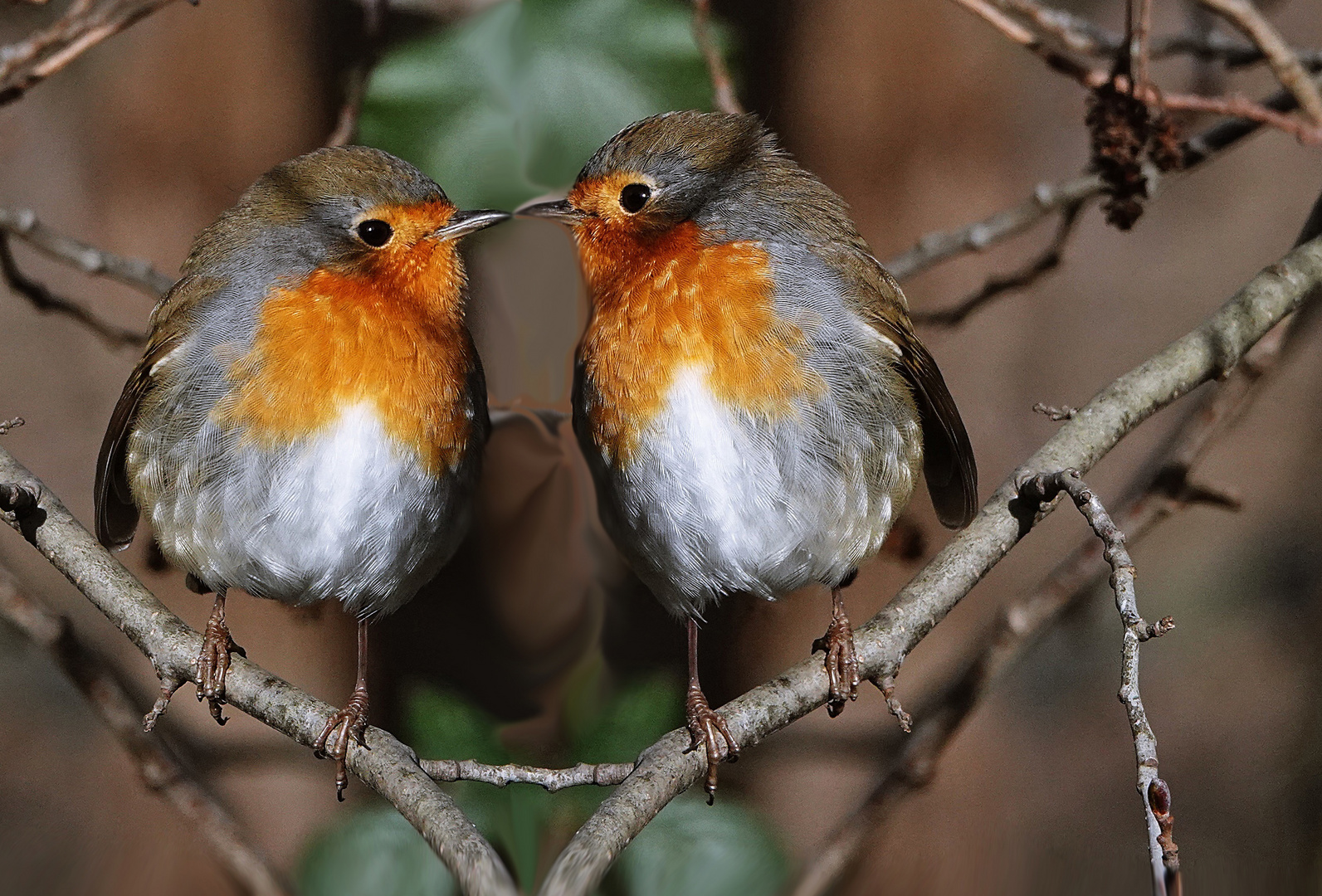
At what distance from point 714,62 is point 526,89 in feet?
0.71

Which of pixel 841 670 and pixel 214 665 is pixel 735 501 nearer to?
pixel 841 670

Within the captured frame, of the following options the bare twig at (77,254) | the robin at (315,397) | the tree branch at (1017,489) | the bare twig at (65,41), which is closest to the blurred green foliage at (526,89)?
the robin at (315,397)

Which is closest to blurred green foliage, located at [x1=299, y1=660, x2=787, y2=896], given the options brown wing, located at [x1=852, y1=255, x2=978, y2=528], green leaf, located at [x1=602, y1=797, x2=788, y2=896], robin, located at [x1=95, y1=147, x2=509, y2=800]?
green leaf, located at [x1=602, y1=797, x2=788, y2=896]

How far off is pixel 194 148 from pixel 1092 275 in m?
1.27

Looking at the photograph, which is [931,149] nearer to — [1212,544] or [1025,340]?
[1025,340]

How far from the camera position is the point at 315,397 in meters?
1.00

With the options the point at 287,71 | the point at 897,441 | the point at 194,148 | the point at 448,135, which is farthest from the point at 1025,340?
the point at 194,148

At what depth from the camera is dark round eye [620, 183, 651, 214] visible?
104cm

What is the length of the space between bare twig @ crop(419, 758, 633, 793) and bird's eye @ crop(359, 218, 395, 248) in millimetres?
550

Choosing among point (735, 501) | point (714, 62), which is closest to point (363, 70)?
point (714, 62)

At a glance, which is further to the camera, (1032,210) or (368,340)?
(1032,210)

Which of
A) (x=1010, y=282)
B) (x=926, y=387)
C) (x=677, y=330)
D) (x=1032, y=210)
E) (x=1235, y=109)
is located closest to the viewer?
(x=1235, y=109)

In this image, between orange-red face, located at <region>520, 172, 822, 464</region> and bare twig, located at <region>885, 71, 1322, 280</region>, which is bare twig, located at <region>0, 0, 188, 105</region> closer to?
orange-red face, located at <region>520, 172, 822, 464</region>

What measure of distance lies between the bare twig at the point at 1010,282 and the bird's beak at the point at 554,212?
22.9 inches
